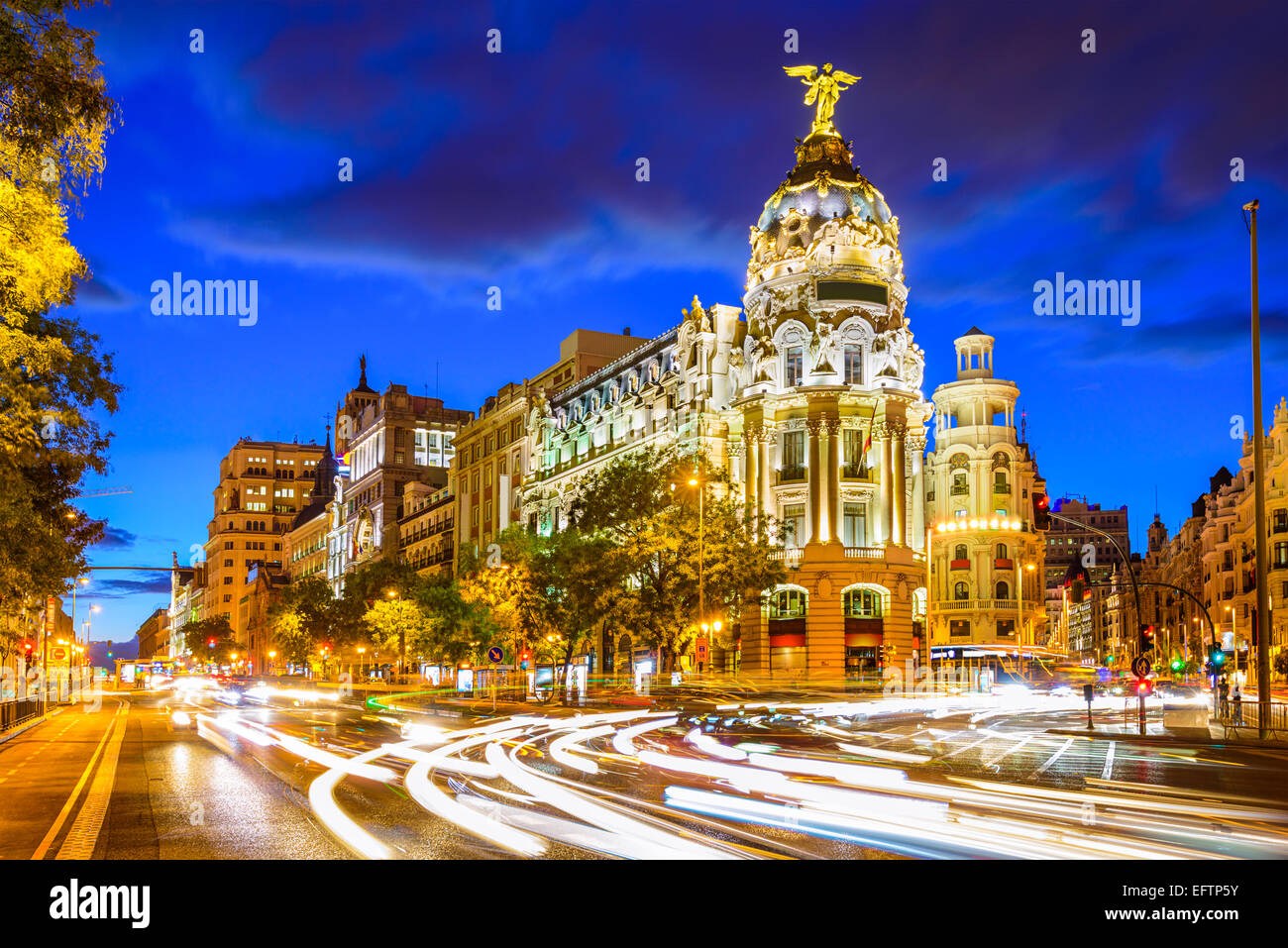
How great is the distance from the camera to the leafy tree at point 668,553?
56.5 meters

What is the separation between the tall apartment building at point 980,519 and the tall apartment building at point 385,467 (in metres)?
55.3

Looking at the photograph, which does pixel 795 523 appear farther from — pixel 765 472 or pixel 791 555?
pixel 765 472

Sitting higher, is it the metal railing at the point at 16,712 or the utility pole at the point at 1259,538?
the utility pole at the point at 1259,538

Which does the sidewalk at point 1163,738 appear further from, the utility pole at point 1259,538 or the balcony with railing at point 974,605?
the balcony with railing at point 974,605

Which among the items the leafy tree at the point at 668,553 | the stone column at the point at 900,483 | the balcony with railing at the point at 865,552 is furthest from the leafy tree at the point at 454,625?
the stone column at the point at 900,483

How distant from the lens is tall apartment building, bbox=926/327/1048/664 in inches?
3807

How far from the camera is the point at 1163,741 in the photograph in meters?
31.0

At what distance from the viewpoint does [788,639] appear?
71438mm

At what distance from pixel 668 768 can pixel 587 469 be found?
67.0m

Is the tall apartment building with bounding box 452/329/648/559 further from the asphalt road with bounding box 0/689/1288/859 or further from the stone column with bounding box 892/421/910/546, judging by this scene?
the asphalt road with bounding box 0/689/1288/859

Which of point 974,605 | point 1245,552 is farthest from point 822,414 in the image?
point 1245,552

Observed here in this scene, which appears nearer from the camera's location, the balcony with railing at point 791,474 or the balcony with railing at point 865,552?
the balcony with railing at point 865,552

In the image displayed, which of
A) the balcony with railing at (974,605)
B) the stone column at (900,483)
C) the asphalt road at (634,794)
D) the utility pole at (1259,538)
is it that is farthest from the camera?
the balcony with railing at (974,605)
